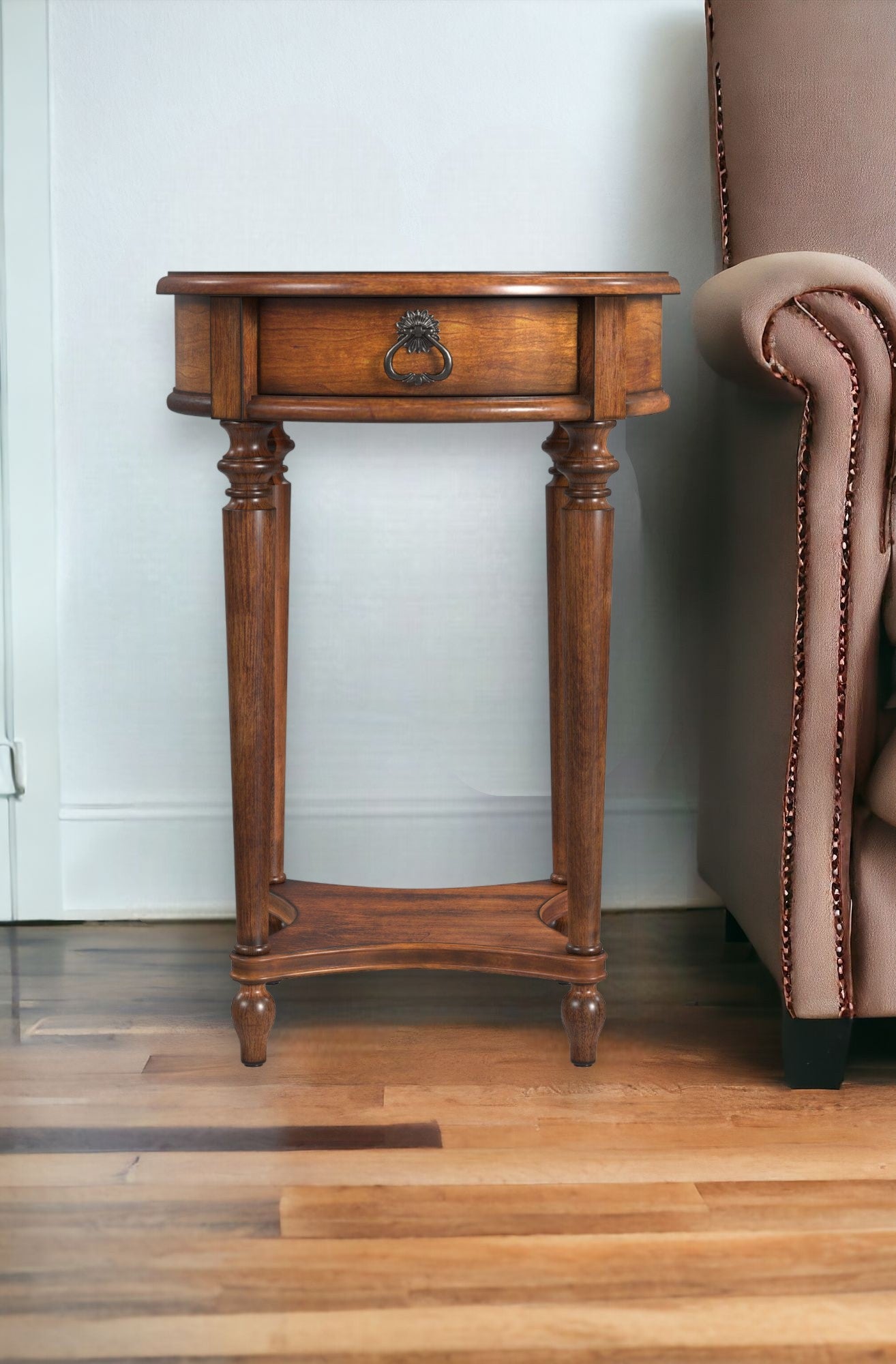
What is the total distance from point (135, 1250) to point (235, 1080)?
28 cm

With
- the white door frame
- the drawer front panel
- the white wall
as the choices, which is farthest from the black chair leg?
the white door frame

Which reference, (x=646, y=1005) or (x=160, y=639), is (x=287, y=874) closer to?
(x=160, y=639)

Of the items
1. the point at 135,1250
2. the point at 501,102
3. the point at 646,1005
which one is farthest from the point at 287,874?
the point at 501,102

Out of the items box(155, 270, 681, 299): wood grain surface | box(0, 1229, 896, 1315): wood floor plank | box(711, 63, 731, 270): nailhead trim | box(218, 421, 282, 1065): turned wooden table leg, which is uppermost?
box(711, 63, 731, 270): nailhead trim

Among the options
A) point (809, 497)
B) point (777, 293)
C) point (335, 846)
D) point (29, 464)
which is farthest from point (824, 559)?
point (29, 464)

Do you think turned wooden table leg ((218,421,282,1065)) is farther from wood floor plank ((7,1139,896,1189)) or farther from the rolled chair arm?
the rolled chair arm

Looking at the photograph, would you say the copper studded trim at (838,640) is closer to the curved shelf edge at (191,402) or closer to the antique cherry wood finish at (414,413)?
the antique cherry wood finish at (414,413)

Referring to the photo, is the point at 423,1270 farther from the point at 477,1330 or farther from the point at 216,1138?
the point at 216,1138

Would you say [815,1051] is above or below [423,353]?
below

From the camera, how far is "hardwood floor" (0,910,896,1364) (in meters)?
0.84

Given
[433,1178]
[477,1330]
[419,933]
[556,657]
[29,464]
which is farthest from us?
[29,464]

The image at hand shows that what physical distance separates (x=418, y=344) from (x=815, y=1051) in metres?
0.74

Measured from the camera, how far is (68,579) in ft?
5.20

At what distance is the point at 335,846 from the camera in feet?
5.36
